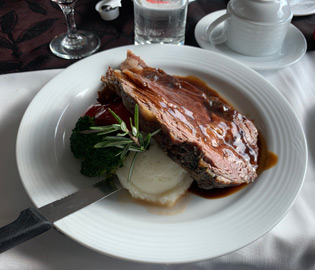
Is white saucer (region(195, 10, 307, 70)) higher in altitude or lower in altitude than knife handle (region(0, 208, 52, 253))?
lower

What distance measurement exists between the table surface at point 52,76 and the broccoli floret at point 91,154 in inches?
11.4

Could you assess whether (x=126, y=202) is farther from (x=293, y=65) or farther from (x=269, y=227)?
(x=293, y=65)

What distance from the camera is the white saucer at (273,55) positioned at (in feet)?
7.36

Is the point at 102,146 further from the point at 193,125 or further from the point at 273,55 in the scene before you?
the point at 273,55

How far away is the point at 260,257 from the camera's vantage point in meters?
1.39

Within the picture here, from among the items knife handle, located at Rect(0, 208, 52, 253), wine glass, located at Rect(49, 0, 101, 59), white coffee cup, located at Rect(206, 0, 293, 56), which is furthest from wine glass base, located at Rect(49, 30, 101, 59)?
knife handle, located at Rect(0, 208, 52, 253)

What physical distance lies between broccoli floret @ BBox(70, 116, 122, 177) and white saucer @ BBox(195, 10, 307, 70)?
1.17 meters

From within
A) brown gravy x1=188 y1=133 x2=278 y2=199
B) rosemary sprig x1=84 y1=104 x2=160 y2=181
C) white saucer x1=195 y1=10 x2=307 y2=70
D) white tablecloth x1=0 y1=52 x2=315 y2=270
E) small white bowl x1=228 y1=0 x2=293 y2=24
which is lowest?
white tablecloth x1=0 y1=52 x2=315 y2=270

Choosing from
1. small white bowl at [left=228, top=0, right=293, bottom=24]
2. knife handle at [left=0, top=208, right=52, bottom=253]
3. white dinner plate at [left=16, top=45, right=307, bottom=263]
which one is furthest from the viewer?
small white bowl at [left=228, top=0, right=293, bottom=24]

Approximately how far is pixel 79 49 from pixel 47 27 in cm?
36

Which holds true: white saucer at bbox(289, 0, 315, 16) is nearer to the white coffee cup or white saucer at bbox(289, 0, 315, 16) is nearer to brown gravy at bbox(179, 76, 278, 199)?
the white coffee cup

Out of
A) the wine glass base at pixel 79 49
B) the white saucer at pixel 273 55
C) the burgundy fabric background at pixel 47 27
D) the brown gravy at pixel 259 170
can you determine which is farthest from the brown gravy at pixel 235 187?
the wine glass base at pixel 79 49

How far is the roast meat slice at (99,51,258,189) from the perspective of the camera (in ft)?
4.65

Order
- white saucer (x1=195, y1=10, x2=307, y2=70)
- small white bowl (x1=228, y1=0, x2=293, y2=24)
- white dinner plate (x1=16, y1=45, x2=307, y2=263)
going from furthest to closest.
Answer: white saucer (x1=195, y1=10, x2=307, y2=70)
small white bowl (x1=228, y1=0, x2=293, y2=24)
white dinner plate (x1=16, y1=45, x2=307, y2=263)
